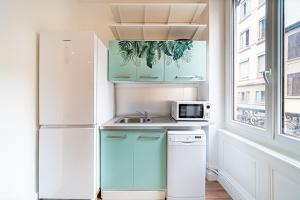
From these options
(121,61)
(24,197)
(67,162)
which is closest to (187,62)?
(121,61)

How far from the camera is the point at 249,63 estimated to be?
212 cm

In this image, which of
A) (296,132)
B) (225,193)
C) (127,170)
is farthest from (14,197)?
(296,132)

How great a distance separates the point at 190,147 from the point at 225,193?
775 millimetres

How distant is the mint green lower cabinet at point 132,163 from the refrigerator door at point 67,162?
0.21m

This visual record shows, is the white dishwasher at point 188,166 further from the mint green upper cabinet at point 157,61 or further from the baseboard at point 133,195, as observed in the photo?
the mint green upper cabinet at point 157,61

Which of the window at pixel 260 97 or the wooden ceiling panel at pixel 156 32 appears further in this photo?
the wooden ceiling panel at pixel 156 32

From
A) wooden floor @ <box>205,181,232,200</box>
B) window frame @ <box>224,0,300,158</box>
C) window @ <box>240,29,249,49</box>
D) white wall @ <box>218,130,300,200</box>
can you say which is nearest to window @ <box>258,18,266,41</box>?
window frame @ <box>224,0,300,158</box>

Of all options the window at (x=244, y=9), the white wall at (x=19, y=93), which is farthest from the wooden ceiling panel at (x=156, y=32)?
the white wall at (x=19, y=93)

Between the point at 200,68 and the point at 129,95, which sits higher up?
the point at 200,68

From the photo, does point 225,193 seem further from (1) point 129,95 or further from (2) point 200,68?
(1) point 129,95

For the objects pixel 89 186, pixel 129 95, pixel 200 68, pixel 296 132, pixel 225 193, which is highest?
pixel 200 68

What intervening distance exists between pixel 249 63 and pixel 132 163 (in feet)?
5.54

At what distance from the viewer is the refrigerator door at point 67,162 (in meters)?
1.98

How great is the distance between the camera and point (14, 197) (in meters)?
1.70
